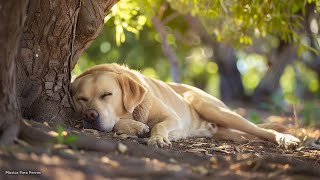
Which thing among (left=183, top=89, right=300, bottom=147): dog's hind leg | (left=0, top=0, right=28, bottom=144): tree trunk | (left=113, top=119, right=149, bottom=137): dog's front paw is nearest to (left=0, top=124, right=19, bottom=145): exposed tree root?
(left=0, top=0, right=28, bottom=144): tree trunk

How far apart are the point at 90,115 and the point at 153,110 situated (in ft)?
3.26

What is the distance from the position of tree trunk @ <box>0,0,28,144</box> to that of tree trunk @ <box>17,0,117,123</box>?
37.5 inches

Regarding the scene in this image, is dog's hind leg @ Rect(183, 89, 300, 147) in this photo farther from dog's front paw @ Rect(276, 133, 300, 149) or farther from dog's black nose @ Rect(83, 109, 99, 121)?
dog's black nose @ Rect(83, 109, 99, 121)

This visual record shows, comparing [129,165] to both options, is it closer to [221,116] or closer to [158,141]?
[158,141]

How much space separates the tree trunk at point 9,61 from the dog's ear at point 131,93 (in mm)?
1919

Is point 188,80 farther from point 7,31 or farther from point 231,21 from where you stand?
point 7,31

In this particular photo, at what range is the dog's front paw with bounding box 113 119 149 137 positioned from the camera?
525 centimetres

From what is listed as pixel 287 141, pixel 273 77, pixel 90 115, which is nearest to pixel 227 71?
pixel 273 77

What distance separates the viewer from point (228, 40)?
9266 mm

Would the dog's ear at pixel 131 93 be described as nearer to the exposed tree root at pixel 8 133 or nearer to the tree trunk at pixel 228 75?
the exposed tree root at pixel 8 133

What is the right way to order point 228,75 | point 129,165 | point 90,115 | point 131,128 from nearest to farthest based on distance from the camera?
point 129,165, point 90,115, point 131,128, point 228,75

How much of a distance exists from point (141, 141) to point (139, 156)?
1026 mm

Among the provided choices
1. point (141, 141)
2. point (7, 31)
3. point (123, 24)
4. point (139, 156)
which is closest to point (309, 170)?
point (139, 156)

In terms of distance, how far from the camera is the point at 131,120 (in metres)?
5.44
